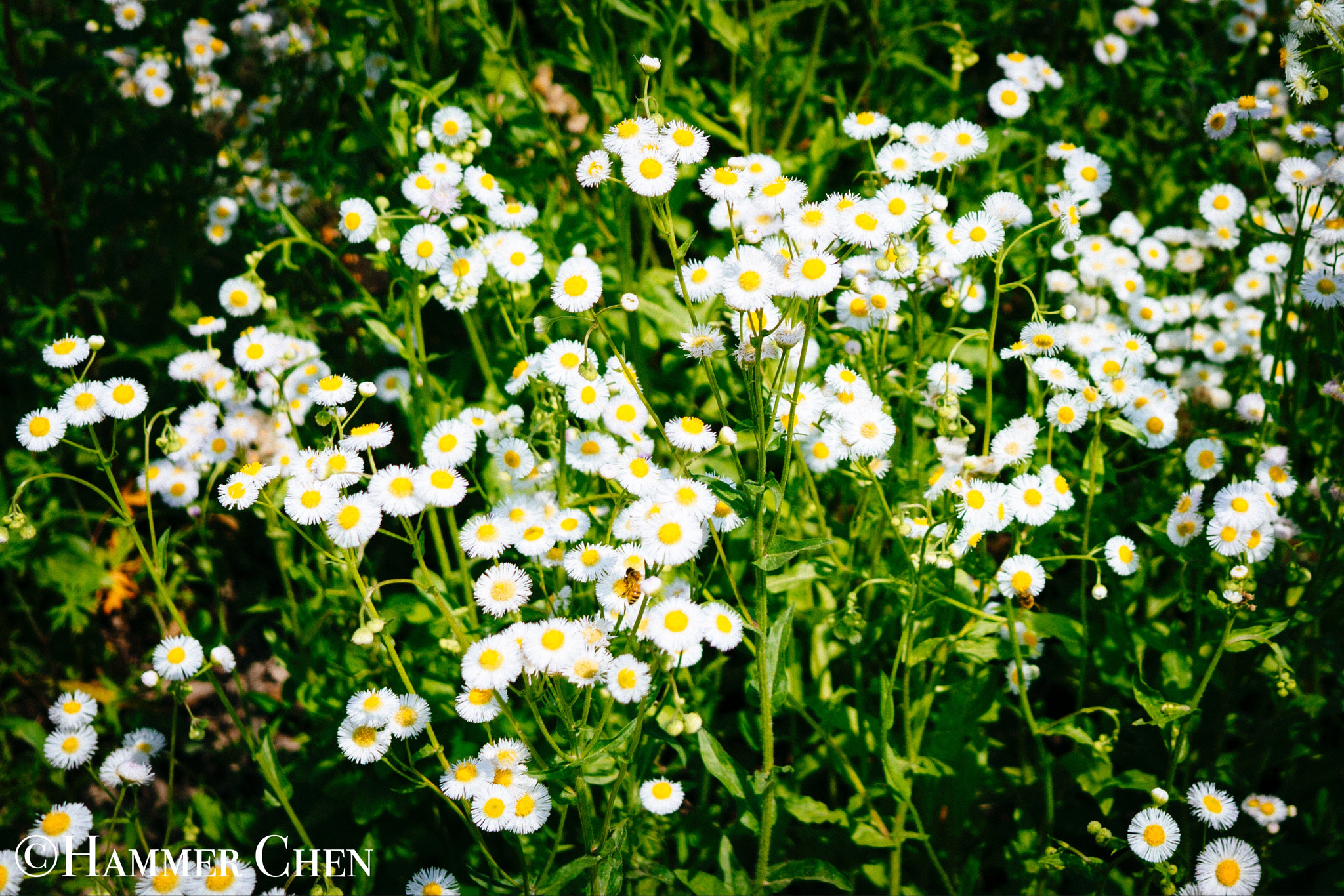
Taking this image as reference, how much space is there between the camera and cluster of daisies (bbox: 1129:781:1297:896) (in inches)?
69.5

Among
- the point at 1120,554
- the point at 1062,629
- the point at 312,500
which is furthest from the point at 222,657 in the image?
the point at 1120,554

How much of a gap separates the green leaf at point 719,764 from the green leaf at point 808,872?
0.53 ft

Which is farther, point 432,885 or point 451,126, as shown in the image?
point 451,126

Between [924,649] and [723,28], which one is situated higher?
[723,28]

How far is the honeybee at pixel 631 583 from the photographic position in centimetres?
152

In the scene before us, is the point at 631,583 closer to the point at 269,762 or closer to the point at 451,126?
the point at 269,762

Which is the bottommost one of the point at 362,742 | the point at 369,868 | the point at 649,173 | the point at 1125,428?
the point at 369,868

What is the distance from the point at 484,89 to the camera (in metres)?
2.84

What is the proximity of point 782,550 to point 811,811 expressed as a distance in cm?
76

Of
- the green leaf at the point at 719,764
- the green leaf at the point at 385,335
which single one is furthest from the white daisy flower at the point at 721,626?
the green leaf at the point at 385,335

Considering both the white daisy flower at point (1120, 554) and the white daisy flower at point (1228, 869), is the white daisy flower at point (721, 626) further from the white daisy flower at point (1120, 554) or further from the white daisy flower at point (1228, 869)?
the white daisy flower at point (1228, 869)

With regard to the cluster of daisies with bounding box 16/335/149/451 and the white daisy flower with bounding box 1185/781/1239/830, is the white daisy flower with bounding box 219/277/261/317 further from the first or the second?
the white daisy flower with bounding box 1185/781/1239/830

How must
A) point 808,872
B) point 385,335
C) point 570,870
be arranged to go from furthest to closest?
1. point 385,335
2. point 808,872
3. point 570,870

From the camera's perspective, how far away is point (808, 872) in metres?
1.71
